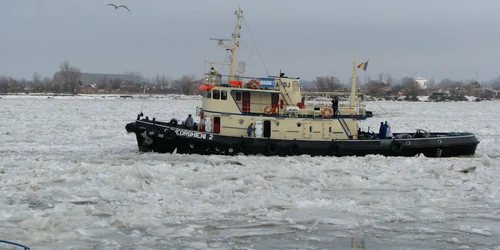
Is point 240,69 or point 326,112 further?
point 240,69

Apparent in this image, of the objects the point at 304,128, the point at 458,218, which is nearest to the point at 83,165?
the point at 304,128

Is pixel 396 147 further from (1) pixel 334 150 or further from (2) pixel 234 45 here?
(2) pixel 234 45

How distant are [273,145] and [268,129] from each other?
32.8 inches

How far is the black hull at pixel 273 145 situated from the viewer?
20.9m

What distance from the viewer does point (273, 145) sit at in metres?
21.0

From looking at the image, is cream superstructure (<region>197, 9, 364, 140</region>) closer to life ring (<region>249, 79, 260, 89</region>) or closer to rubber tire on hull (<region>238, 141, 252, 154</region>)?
life ring (<region>249, 79, 260, 89</region>)

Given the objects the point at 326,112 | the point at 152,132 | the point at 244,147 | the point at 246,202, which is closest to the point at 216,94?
the point at 244,147

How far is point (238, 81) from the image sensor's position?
21.5 meters

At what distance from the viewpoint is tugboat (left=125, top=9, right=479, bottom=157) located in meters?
21.0

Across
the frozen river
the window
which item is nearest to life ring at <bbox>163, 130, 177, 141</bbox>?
the frozen river

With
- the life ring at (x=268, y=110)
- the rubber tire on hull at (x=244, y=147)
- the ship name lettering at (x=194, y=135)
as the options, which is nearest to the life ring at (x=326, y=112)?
the life ring at (x=268, y=110)

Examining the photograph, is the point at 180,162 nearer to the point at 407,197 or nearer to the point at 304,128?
the point at 304,128

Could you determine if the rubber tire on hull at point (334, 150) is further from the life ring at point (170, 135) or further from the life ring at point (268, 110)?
the life ring at point (170, 135)

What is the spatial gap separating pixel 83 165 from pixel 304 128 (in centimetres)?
871
